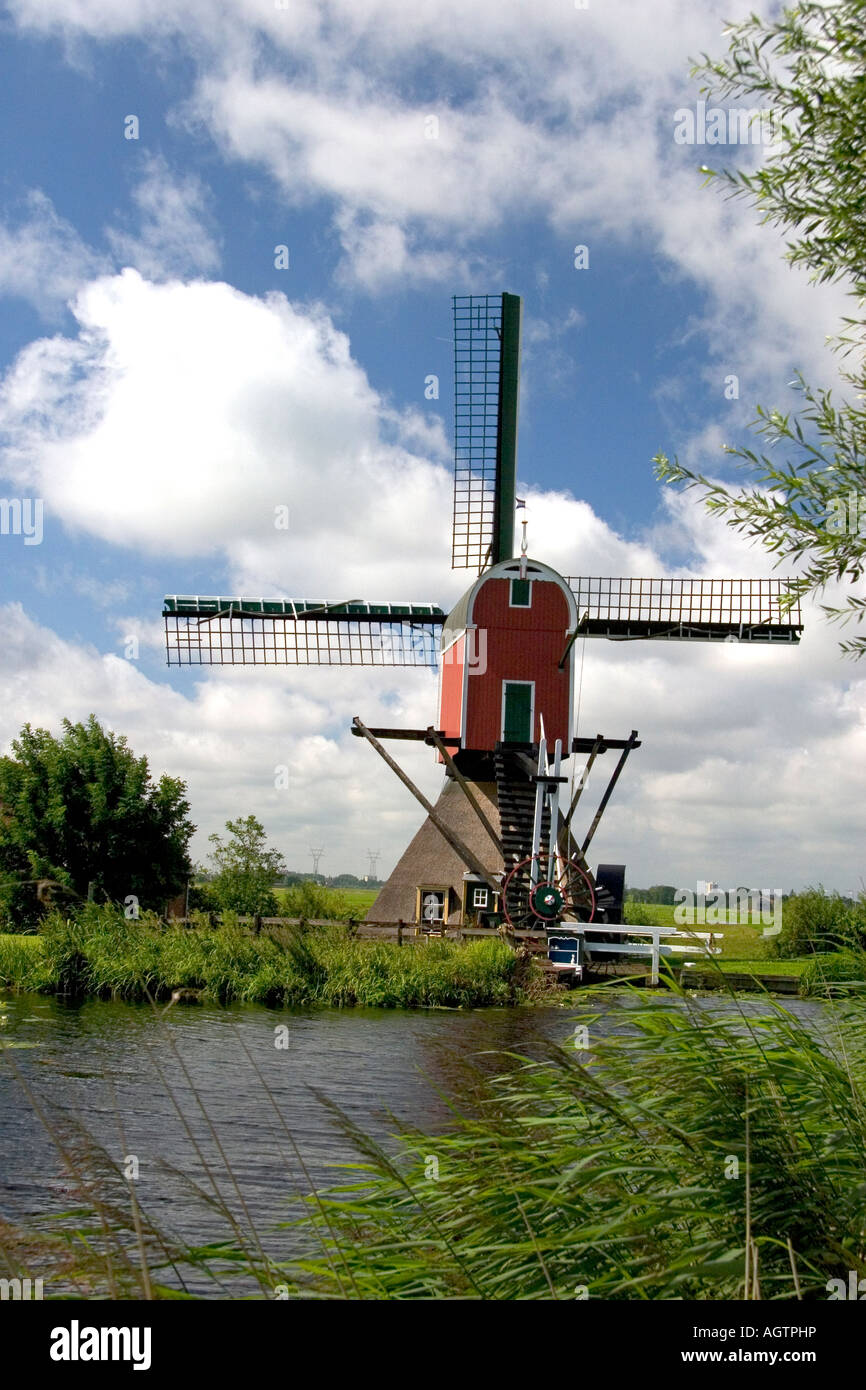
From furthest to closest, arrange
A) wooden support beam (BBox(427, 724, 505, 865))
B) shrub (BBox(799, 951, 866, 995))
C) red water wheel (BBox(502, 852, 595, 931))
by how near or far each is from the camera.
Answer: wooden support beam (BBox(427, 724, 505, 865)) → red water wheel (BBox(502, 852, 595, 931)) → shrub (BBox(799, 951, 866, 995))

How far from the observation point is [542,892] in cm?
2188

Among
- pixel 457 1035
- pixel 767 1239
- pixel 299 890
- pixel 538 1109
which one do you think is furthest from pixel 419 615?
pixel 767 1239

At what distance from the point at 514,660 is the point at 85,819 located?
12.8m

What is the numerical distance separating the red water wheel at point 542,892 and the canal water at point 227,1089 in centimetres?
350

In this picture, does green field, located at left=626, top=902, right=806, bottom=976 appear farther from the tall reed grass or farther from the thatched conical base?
the tall reed grass

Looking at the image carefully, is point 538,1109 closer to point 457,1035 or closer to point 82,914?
point 457,1035

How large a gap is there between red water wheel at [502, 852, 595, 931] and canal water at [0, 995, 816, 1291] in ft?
11.5

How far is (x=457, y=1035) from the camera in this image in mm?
15039

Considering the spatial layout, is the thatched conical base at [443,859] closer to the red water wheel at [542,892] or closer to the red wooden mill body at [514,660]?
the red wooden mill body at [514,660]

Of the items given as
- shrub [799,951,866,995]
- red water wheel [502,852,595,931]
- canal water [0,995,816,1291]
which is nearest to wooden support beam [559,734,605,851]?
red water wheel [502,852,595,931]

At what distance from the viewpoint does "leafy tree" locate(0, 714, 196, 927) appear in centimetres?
2944

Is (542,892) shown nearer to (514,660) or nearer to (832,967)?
(514,660)
